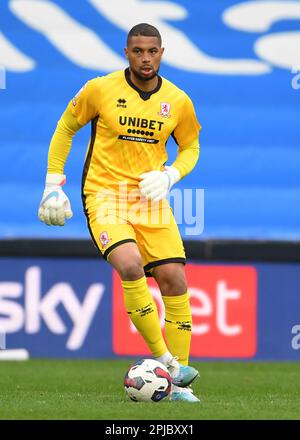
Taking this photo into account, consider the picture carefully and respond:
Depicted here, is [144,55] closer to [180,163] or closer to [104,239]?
[180,163]

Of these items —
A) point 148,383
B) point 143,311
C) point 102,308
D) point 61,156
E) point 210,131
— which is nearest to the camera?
point 148,383

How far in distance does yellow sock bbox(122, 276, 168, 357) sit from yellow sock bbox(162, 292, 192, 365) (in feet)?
0.85

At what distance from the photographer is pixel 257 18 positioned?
11.5 m

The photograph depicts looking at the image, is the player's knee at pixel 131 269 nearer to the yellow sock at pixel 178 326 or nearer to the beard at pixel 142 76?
the yellow sock at pixel 178 326

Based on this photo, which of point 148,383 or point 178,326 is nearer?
point 148,383

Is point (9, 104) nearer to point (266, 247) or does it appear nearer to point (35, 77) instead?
point (35, 77)

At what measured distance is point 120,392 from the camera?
7555 mm

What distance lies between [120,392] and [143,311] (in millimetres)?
1034

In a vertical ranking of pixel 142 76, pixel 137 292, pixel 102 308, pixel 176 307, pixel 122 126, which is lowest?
pixel 102 308

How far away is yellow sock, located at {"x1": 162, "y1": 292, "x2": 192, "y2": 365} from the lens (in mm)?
7008

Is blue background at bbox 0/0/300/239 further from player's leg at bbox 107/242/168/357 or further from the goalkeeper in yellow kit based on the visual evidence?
player's leg at bbox 107/242/168/357

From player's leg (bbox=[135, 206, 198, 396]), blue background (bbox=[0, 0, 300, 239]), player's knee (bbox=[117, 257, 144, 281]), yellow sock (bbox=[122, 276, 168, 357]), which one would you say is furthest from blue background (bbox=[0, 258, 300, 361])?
player's knee (bbox=[117, 257, 144, 281])

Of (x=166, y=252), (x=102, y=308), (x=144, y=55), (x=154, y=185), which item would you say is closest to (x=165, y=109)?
(x=144, y=55)
